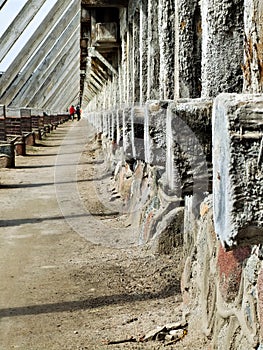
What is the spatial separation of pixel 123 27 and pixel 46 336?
4.72m

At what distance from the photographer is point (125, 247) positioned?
5.76m

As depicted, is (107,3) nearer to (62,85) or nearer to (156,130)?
(156,130)

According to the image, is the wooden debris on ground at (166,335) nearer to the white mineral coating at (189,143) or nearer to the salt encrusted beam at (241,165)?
the white mineral coating at (189,143)

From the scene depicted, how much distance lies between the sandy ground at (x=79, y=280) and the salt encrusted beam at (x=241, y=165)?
212 centimetres

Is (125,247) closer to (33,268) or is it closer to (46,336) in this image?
(33,268)

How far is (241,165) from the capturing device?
3.89ft

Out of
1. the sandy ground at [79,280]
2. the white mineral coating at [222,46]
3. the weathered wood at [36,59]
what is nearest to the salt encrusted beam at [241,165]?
the white mineral coating at [222,46]

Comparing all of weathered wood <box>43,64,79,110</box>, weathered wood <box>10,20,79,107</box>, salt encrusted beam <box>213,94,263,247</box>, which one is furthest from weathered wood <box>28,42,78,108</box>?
salt encrusted beam <box>213,94,263,247</box>

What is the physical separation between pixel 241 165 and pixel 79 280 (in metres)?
3.76

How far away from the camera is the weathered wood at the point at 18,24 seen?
38.0 ft

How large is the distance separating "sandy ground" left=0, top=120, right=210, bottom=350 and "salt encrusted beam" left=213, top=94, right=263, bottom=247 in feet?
6.94

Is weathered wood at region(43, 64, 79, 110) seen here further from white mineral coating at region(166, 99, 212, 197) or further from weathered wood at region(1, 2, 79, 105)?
white mineral coating at region(166, 99, 212, 197)

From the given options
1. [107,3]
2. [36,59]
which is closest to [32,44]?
[36,59]

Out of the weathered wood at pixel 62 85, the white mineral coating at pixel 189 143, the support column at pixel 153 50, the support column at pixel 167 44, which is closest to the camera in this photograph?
the white mineral coating at pixel 189 143
